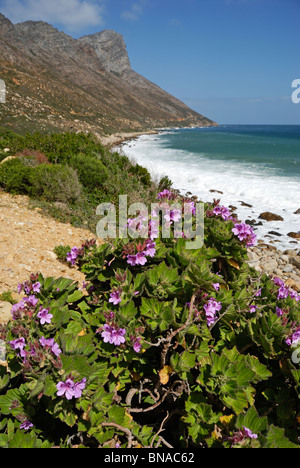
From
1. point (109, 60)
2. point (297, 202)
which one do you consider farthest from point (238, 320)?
point (109, 60)

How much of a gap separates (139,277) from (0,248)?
12.0 ft

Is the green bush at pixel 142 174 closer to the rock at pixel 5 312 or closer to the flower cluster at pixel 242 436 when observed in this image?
the rock at pixel 5 312

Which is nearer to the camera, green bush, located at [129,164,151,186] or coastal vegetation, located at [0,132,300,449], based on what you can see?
coastal vegetation, located at [0,132,300,449]

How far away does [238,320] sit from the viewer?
196cm

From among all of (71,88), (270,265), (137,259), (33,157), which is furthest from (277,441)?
(71,88)

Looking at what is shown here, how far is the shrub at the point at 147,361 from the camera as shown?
1.33 metres

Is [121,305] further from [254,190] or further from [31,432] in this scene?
[254,190]

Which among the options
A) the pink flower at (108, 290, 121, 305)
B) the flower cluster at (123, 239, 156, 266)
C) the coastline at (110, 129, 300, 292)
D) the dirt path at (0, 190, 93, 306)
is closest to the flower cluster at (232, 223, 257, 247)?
the flower cluster at (123, 239, 156, 266)

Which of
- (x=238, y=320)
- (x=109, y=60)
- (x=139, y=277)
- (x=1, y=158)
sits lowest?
(x=238, y=320)

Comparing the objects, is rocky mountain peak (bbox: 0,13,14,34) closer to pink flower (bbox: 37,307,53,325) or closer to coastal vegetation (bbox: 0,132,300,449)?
coastal vegetation (bbox: 0,132,300,449)

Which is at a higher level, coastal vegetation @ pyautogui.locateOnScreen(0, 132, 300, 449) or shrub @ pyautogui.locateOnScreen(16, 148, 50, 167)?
shrub @ pyautogui.locateOnScreen(16, 148, 50, 167)

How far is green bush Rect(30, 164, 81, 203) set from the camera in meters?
7.05

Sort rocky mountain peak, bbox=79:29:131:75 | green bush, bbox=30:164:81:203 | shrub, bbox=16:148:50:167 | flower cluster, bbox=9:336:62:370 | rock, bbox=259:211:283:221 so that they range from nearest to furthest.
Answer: flower cluster, bbox=9:336:62:370, green bush, bbox=30:164:81:203, shrub, bbox=16:148:50:167, rock, bbox=259:211:283:221, rocky mountain peak, bbox=79:29:131:75
